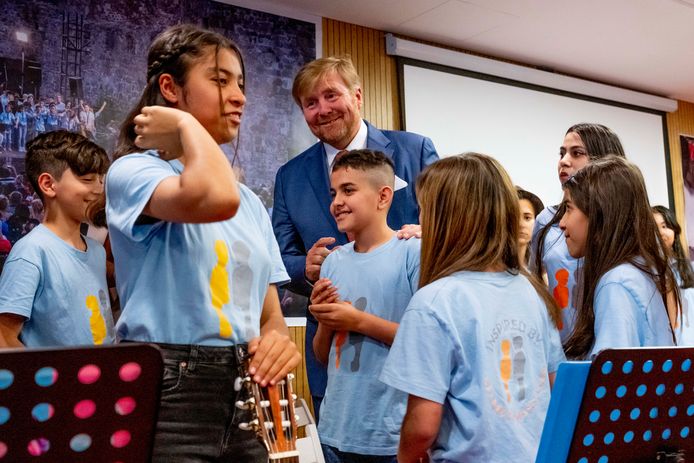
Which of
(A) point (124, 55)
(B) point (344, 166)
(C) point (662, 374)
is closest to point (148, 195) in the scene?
(C) point (662, 374)

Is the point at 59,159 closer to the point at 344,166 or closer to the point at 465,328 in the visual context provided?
the point at 344,166

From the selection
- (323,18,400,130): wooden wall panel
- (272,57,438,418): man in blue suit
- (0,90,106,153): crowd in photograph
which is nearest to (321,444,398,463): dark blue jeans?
(272,57,438,418): man in blue suit

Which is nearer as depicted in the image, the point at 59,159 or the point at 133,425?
the point at 133,425

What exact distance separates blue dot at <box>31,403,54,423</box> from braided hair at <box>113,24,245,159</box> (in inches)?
26.7

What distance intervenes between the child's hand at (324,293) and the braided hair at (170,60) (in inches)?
35.4

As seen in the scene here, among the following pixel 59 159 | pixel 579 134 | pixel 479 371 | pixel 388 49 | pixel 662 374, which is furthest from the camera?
pixel 388 49

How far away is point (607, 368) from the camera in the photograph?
4.68 feet

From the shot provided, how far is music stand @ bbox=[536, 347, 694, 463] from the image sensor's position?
1408 millimetres

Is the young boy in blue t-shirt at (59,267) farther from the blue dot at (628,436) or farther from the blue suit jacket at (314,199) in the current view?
the blue dot at (628,436)

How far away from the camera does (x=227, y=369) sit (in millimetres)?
1386

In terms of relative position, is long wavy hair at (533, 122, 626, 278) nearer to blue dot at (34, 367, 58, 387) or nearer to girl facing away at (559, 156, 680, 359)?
girl facing away at (559, 156, 680, 359)

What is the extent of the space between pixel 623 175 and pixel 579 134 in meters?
0.83

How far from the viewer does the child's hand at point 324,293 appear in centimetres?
230

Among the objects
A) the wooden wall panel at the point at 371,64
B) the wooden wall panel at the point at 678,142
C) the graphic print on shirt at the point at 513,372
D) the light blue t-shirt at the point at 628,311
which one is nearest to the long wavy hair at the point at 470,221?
the graphic print on shirt at the point at 513,372
